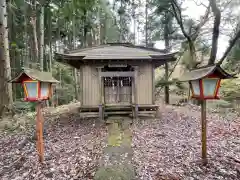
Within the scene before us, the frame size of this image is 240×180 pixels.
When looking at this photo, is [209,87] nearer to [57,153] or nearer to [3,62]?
[57,153]

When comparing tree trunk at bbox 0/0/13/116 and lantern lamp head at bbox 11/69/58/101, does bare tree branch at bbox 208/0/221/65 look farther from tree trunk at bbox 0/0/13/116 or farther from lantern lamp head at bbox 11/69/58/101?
tree trunk at bbox 0/0/13/116

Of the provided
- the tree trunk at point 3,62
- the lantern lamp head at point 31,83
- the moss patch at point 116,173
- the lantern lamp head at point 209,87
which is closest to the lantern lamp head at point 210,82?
the lantern lamp head at point 209,87

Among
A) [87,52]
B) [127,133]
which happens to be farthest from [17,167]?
[87,52]

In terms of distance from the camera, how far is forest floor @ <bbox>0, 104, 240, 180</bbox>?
3686 mm

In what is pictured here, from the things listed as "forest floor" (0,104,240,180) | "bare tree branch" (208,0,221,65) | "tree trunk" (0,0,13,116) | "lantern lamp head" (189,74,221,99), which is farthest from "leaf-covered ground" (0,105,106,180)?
"bare tree branch" (208,0,221,65)

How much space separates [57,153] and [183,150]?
3309mm

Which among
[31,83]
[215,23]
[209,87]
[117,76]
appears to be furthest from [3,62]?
[215,23]

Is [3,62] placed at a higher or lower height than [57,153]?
higher

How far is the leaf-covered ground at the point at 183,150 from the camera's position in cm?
364

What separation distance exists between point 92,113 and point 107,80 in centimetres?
189

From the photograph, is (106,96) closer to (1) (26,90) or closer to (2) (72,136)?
(2) (72,136)

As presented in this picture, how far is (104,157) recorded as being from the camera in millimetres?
4289

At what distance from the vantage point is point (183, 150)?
462 cm

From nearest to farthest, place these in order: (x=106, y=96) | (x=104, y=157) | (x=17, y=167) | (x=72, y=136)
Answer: (x=17, y=167)
(x=104, y=157)
(x=72, y=136)
(x=106, y=96)
